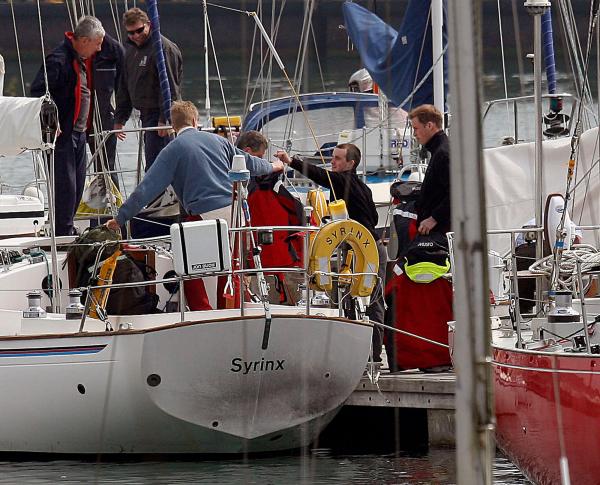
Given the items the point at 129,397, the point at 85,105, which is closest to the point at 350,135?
the point at 85,105

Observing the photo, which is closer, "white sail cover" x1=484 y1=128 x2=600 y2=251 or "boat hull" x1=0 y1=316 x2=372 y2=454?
"boat hull" x1=0 y1=316 x2=372 y2=454

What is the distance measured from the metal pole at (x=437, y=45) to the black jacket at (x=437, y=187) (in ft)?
14.5

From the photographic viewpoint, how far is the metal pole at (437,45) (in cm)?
1374

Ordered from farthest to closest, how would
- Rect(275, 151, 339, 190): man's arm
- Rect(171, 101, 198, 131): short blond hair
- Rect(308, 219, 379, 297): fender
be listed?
Rect(171, 101, 198, 131): short blond hair < Rect(275, 151, 339, 190): man's arm < Rect(308, 219, 379, 297): fender

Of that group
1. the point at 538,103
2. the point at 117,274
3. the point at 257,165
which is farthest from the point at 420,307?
the point at 117,274

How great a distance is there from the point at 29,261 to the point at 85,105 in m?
1.61

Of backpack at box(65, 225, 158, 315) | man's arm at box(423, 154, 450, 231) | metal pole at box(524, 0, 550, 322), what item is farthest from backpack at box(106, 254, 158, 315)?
metal pole at box(524, 0, 550, 322)

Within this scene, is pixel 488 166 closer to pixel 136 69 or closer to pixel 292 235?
pixel 292 235

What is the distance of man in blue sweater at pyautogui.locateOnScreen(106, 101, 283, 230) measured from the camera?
369 inches

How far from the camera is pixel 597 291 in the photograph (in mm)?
9156

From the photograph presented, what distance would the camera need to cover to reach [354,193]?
984cm

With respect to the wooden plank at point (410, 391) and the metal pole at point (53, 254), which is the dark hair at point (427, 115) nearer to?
the wooden plank at point (410, 391)

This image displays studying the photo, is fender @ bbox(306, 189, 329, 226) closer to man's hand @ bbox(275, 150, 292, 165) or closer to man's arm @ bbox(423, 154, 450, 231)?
man's hand @ bbox(275, 150, 292, 165)

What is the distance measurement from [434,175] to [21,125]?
2646 millimetres
